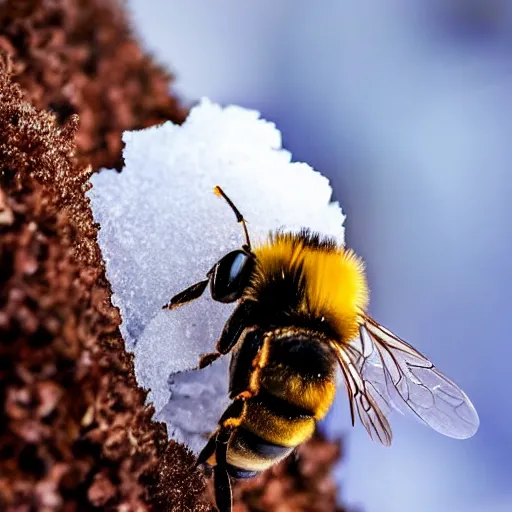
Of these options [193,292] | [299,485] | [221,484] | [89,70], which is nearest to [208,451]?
[221,484]

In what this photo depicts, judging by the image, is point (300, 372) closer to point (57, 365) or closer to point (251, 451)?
point (251, 451)

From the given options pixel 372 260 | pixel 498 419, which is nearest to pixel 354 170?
pixel 372 260

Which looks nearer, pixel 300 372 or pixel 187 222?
pixel 300 372

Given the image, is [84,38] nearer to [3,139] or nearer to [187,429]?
[3,139]

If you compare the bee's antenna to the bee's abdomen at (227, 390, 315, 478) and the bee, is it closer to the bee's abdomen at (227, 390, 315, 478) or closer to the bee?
the bee

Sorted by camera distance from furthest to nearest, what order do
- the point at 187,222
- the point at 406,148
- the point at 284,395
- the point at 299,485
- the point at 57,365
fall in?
the point at 406,148 < the point at 299,485 < the point at 187,222 < the point at 284,395 < the point at 57,365

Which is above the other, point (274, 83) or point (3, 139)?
point (274, 83)
